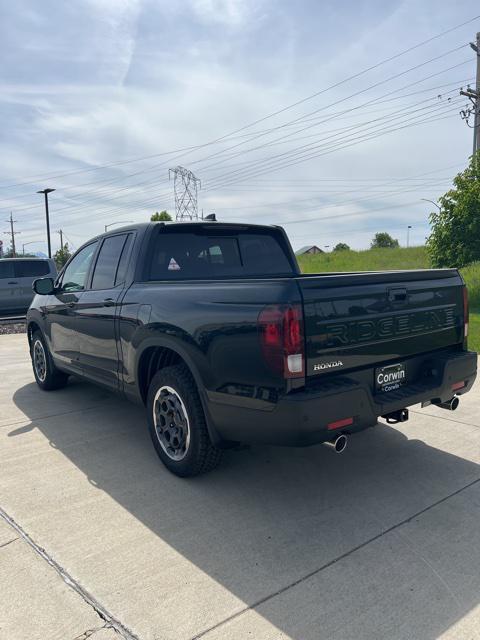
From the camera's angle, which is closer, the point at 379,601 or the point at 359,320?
the point at 379,601

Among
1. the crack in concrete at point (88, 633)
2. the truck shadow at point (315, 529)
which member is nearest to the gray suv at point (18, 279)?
the truck shadow at point (315, 529)

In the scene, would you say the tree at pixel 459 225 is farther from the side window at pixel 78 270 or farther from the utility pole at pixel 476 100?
the side window at pixel 78 270

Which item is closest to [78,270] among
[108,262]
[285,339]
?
[108,262]

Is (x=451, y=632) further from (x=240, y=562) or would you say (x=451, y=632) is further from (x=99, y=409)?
(x=99, y=409)

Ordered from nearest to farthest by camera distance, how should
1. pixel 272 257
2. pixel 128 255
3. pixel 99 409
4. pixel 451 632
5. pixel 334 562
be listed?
1. pixel 451 632
2. pixel 334 562
3. pixel 128 255
4. pixel 272 257
5. pixel 99 409

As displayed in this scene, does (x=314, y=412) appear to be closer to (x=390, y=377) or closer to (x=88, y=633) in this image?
(x=390, y=377)

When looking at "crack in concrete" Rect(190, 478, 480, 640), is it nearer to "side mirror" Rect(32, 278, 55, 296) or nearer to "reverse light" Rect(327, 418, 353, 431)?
"reverse light" Rect(327, 418, 353, 431)

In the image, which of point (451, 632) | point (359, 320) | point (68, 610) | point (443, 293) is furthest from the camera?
point (443, 293)

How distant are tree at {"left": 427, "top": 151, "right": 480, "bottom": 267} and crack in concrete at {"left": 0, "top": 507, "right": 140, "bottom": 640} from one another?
17.0 m

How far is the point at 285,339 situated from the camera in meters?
2.70

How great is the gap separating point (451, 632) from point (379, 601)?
313 millimetres

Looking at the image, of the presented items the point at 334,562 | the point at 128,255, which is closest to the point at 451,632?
the point at 334,562

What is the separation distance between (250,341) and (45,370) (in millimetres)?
4051

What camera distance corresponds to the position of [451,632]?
2133mm
